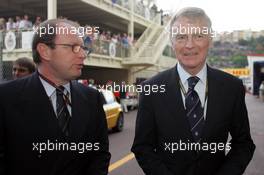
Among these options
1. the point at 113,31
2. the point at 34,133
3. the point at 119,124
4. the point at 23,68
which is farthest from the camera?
the point at 113,31

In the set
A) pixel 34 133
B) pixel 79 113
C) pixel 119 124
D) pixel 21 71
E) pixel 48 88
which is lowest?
pixel 119 124

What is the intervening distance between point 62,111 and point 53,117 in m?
0.09

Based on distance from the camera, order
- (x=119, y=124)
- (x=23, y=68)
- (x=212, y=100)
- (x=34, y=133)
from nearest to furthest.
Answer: (x=34, y=133), (x=212, y=100), (x=23, y=68), (x=119, y=124)

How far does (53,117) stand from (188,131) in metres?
0.89

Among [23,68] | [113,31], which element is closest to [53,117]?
[23,68]

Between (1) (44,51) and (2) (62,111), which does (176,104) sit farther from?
(1) (44,51)

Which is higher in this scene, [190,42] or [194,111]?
[190,42]

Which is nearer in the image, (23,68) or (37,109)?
(37,109)

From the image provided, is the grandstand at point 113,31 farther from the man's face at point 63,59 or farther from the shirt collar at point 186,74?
the shirt collar at point 186,74

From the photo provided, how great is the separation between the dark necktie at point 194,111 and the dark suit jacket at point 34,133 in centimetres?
69

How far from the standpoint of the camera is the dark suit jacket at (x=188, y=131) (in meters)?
2.55

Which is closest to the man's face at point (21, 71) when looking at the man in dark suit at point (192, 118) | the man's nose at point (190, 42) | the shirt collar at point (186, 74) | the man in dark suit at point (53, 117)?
the man in dark suit at point (53, 117)

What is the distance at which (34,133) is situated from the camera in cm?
253

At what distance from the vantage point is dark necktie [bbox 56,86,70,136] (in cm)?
261
